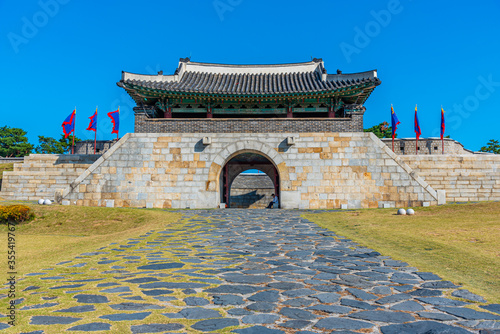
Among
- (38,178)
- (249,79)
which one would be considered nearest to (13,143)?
(38,178)

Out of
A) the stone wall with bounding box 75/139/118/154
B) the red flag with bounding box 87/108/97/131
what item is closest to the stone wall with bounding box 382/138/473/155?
the red flag with bounding box 87/108/97/131

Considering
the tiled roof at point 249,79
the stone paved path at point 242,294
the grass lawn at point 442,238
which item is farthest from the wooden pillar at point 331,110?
the stone paved path at point 242,294

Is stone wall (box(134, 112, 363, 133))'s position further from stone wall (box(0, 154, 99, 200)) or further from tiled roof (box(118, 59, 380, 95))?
stone wall (box(0, 154, 99, 200))

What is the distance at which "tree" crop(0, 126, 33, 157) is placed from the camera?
35500 mm

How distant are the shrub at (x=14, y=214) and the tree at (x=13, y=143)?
29.1 metres

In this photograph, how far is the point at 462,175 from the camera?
679 inches

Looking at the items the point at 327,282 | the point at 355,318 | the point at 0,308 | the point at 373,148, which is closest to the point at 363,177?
the point at 373,148

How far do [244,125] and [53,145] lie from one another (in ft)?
110

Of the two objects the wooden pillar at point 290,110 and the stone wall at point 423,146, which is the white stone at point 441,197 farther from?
the stone wall at point 423,146

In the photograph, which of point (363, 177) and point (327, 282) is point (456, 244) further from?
point (363, 177)

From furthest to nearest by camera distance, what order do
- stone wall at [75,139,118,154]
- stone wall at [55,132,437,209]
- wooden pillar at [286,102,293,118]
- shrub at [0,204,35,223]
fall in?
stone wall at [75,139,118,154]
wooden pillar at [286,102,293,118]
stone wall at [55,132,437,209]
shrub at [0,204,35,223]

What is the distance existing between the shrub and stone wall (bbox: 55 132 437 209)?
394 centimetres

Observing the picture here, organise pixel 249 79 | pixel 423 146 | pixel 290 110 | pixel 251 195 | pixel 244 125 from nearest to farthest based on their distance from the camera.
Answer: pixel 244 125 < pixel 290 110 < pixel 249 79 < pixel 423 146 < pixel 251 195

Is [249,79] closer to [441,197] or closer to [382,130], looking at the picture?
[441,197]
